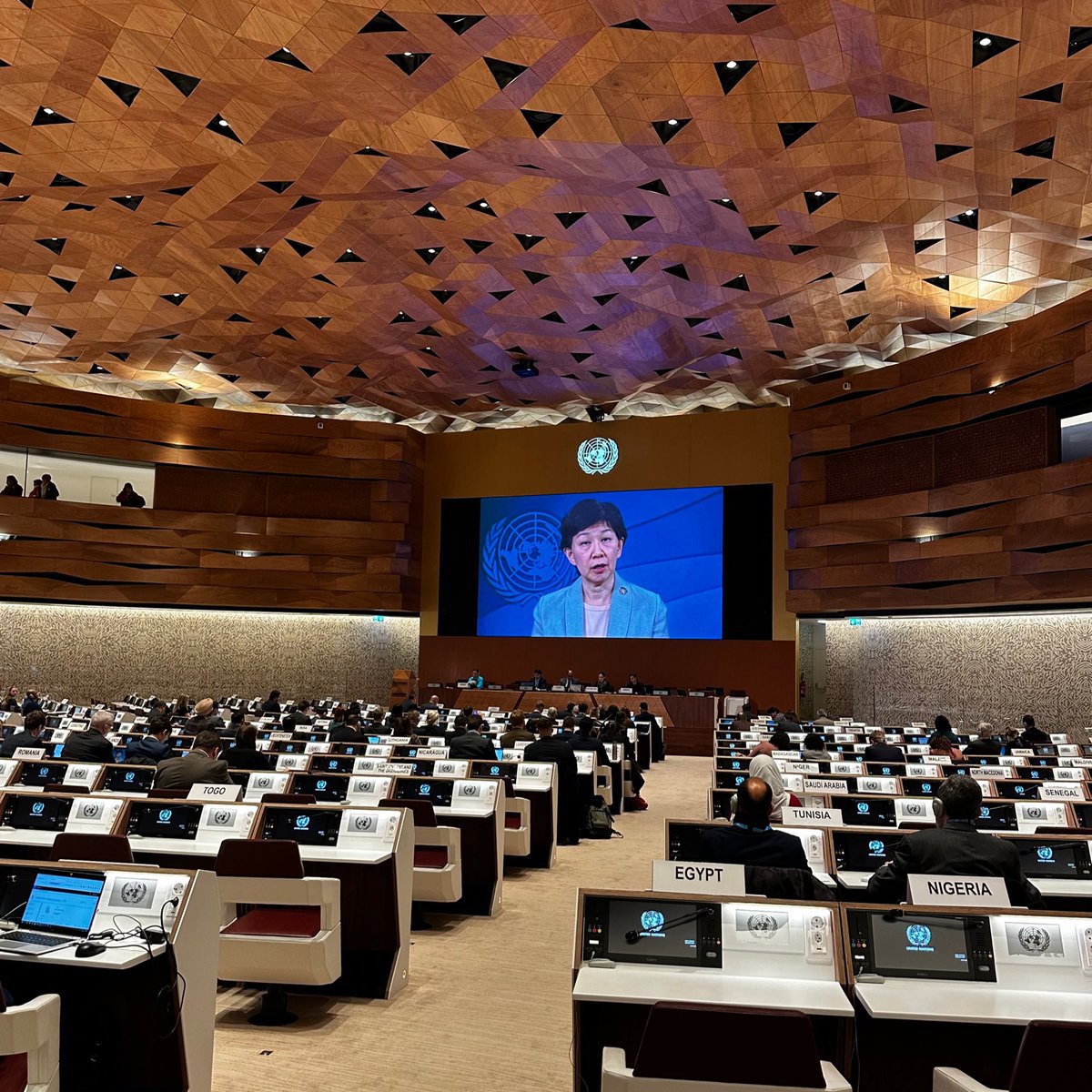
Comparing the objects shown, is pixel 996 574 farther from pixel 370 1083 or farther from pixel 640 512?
pixel 370 1083

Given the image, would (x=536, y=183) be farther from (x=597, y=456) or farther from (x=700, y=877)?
(x=700, y=877)

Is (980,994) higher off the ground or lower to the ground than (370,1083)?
higher

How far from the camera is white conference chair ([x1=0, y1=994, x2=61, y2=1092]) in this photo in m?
3.25

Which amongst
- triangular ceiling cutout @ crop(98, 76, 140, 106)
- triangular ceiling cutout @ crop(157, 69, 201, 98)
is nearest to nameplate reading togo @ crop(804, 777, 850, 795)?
triangular ceiling cutout @ crop(157, 69, 201, 98)

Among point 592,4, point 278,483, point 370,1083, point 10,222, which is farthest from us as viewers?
point 278,483

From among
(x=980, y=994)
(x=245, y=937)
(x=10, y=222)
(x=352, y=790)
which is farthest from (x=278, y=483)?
(x=980, y=994)

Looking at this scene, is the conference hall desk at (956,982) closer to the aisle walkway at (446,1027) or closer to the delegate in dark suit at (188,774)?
the aisle walkway at (446,1027)

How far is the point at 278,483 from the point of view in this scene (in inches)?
1203

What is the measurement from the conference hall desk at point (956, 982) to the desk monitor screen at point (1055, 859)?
215cm

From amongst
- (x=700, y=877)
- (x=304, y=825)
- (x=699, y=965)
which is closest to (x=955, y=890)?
(x=700, y=877)

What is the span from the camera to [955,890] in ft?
13.7

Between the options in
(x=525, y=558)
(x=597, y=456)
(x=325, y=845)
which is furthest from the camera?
(x=525, y=558)

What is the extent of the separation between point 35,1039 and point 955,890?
11.1 feet

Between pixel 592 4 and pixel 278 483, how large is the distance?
2072cm
